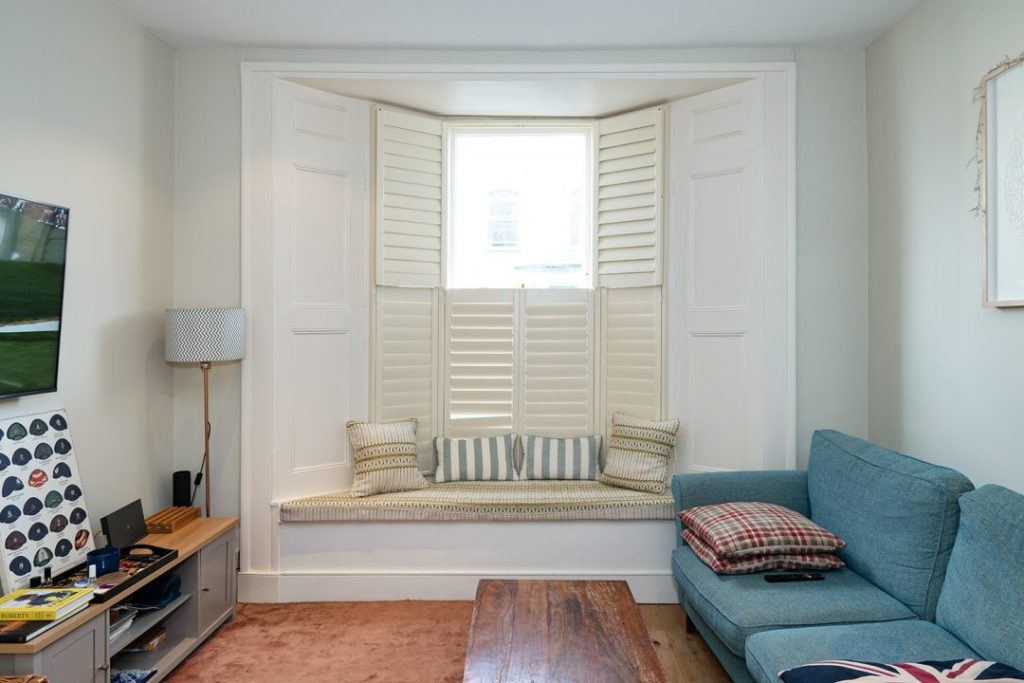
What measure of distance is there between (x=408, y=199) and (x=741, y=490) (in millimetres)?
2276

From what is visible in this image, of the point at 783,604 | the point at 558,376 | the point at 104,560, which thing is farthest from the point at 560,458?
the point at 104,560

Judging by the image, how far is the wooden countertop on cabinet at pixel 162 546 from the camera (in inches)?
72.2

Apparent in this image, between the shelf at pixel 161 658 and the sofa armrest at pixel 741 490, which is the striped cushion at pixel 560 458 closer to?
the sofa armrest at pixel 741 490

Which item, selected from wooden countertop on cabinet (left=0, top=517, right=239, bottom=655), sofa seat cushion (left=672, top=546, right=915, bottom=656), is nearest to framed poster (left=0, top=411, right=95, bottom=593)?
wooden countertop on cabinet (left=0, top=517, right=239, bottom=655)

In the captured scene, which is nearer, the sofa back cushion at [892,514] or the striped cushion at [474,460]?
the sofa back cushion at [892,514]

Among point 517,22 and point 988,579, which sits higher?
point 517,22

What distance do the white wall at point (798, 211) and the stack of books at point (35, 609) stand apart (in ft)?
3.97

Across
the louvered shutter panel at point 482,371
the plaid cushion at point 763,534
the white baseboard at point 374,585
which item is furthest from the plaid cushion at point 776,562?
the louvered shutter panel at point 482,371

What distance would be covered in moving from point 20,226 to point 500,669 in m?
2.09

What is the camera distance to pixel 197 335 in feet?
9.46

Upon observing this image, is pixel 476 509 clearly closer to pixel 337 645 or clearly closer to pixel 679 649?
pixel 337 645

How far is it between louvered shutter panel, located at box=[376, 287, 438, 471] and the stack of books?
1.70 m

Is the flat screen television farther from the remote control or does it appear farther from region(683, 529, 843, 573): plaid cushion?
the remote control

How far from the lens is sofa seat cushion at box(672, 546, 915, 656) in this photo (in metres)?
2.10
